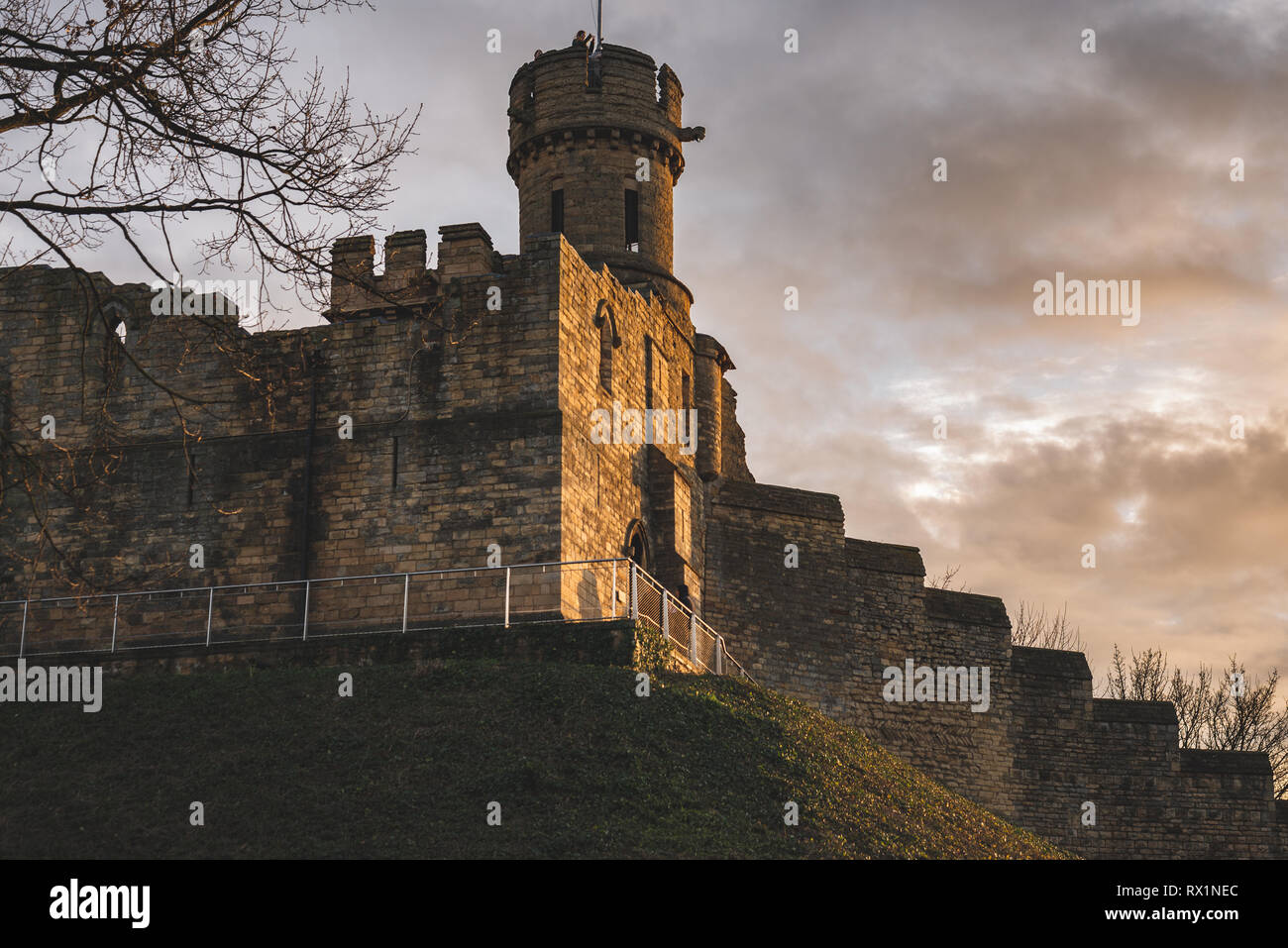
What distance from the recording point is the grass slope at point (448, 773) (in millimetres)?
15953

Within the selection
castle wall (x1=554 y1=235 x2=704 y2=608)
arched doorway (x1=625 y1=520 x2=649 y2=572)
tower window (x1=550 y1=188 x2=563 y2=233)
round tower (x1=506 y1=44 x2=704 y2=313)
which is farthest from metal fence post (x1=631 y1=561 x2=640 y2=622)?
tower window (x1=550 y1=188 x2=563 y2=233)

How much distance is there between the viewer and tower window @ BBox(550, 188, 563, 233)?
30.7 m

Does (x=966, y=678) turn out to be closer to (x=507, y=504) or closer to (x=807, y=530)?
(x=807, y=530)

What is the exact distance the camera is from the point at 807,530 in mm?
29484

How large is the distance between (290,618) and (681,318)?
1067 cm

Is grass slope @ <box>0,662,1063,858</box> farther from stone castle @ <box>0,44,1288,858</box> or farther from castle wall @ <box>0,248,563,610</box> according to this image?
castle wall @ <box>0,248,563,610</box>

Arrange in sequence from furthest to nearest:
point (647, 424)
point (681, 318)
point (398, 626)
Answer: point (681, 318), point (647, 424), point (398, 626)

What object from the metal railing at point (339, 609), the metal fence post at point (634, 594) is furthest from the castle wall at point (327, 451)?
the metal fence post at point (634, 594)

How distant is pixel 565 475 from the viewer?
75.9ft

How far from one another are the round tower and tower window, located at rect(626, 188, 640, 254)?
0.06 ft

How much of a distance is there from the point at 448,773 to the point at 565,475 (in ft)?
22.6

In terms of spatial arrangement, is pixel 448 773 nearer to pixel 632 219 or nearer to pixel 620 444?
pixel 620 444

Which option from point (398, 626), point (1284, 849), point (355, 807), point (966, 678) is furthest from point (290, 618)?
point (1284, 849)

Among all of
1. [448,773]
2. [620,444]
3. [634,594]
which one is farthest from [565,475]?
[448,773]
